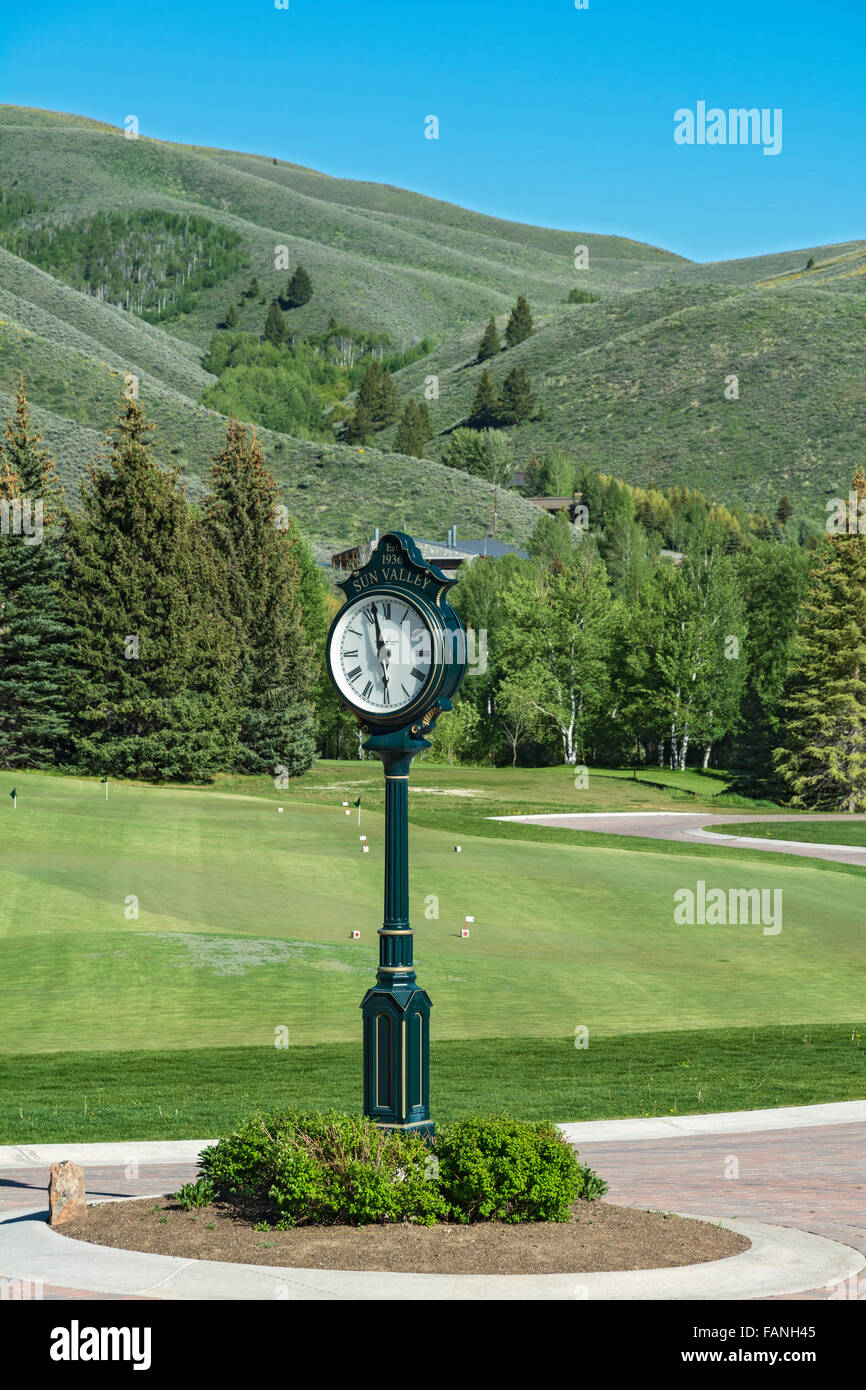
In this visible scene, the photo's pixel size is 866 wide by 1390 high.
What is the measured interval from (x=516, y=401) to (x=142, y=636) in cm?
13350

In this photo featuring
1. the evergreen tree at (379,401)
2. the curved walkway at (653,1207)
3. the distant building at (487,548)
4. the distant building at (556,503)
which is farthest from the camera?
the evergreen tree at (379,401)

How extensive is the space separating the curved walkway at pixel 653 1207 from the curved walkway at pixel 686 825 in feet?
100

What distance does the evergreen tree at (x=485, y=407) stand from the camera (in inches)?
7421

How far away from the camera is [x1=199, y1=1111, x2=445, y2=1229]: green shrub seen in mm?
8531

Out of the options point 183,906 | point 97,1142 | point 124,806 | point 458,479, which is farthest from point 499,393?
point 97,1142

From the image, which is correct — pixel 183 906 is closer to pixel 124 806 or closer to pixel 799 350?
pixel 124 806

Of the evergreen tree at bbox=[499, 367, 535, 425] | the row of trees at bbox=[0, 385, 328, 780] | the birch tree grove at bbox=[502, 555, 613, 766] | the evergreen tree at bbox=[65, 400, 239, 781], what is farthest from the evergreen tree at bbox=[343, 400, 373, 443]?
the evergreen tree at bbox=[65, 400, 239, 781]

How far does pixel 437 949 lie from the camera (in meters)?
23.5

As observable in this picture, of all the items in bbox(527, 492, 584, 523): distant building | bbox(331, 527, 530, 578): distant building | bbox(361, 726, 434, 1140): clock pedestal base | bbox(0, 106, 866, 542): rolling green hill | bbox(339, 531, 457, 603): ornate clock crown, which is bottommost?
bbox(361, 726, 434, 1140): clock pedestal base

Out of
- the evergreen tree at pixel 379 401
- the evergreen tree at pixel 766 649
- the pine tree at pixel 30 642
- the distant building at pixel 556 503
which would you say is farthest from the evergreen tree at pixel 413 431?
the pine tree at pixel 30 642

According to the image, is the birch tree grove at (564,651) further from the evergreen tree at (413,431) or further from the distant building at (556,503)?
the evergreen tree at (413,431)

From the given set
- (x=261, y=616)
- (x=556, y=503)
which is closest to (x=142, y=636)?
(x=261, y=616)

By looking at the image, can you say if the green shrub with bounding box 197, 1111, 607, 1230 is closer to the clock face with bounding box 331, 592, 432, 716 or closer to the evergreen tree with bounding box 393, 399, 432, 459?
the clock face with bounding box 331, 592, 432, 716

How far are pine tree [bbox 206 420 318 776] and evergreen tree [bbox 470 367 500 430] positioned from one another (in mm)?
123178
